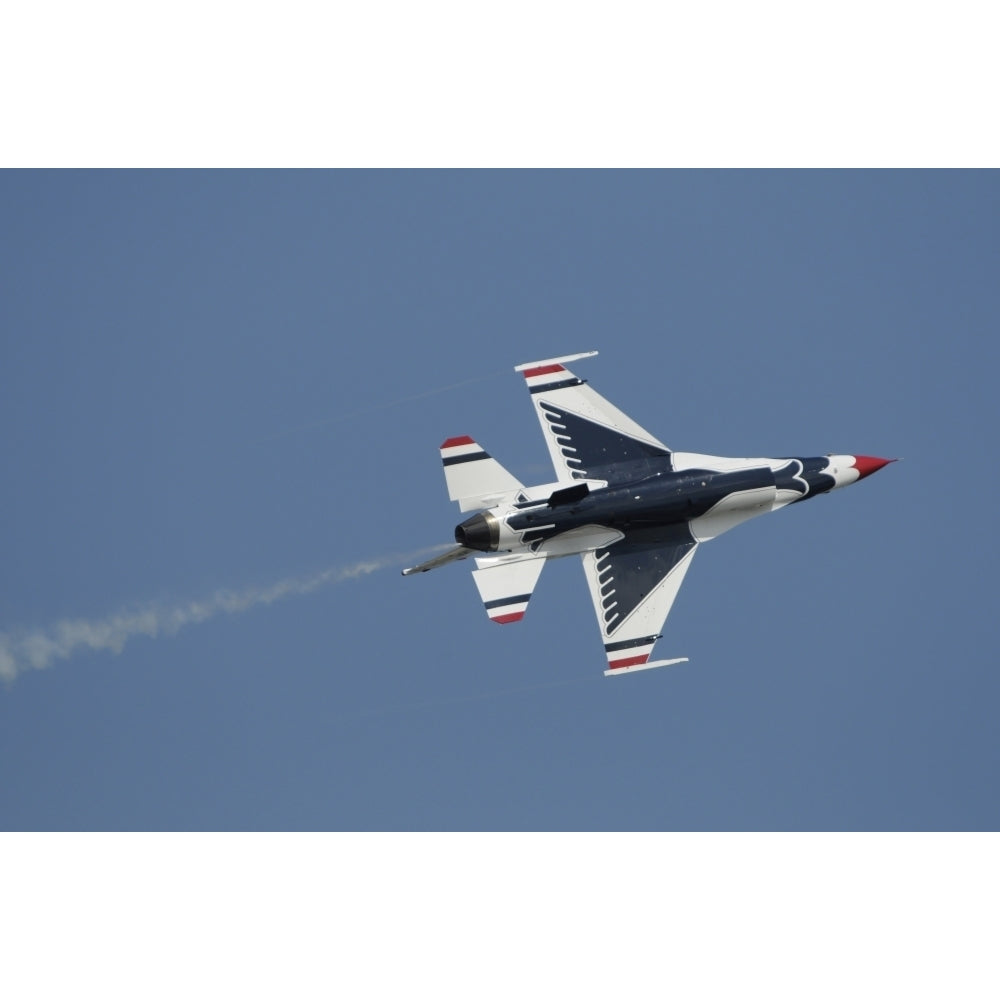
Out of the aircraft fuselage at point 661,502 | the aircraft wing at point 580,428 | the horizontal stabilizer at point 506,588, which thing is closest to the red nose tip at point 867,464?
the aircraft fuselage at point 661,502

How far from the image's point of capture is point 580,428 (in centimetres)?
3609

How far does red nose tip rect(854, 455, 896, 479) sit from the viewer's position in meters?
37.6

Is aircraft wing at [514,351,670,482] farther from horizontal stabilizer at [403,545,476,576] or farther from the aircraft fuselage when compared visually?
horizontal stabilizer at [403,545,476,576]

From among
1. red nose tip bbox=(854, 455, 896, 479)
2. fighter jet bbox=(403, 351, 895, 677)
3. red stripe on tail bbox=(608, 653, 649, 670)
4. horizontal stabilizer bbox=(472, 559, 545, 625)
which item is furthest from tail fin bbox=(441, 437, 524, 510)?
red nose tip bbox=(854, 455, 896, 479)

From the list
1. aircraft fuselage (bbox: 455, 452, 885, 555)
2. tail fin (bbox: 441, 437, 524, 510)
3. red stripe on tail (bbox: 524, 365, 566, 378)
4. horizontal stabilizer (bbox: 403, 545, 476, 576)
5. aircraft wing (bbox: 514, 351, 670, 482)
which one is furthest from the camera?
red stripe on tail (bbox: 524, 365, 566, 378)

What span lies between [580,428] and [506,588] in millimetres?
3692

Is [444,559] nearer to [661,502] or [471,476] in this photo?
[471,476]

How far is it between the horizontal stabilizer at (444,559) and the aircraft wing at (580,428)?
2.50 metres

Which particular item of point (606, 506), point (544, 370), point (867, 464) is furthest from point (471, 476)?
point (867, 464)

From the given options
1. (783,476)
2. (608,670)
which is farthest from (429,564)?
(783,476)

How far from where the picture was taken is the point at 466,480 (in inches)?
1369

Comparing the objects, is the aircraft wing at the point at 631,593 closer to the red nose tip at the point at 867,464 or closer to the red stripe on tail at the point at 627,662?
the red stripe on tail at the point at 627,662

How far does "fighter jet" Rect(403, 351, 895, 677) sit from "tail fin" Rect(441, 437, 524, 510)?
0.06 ft

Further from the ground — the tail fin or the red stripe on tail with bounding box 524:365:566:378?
the red stripe on tail with bounding box 524:365:566:378
